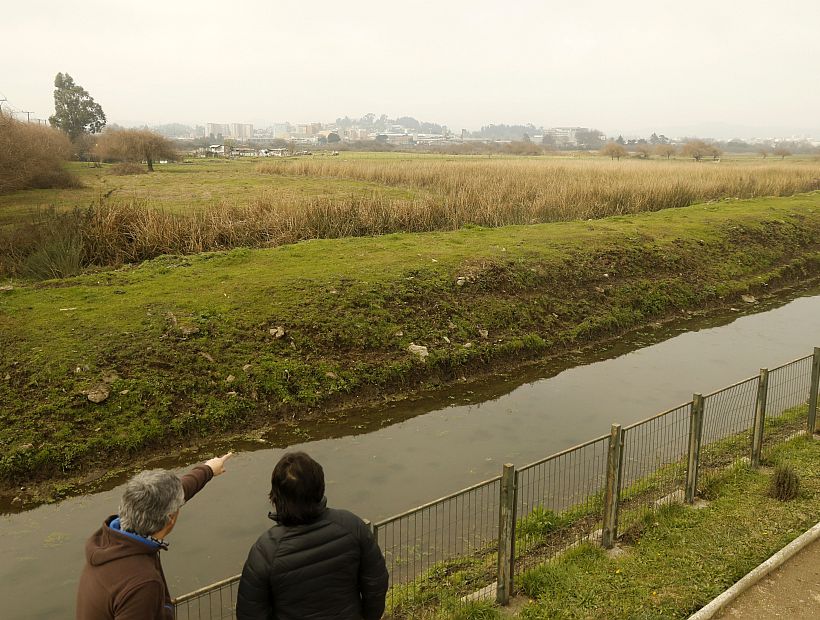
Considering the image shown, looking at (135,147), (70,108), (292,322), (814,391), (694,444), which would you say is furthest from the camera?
(70,108)

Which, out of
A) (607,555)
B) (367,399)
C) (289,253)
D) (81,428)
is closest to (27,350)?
(81,428)

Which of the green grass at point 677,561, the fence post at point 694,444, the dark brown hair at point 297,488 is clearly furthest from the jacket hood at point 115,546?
the fence post at point 694,444

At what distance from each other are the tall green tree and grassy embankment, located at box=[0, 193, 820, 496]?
199 ft

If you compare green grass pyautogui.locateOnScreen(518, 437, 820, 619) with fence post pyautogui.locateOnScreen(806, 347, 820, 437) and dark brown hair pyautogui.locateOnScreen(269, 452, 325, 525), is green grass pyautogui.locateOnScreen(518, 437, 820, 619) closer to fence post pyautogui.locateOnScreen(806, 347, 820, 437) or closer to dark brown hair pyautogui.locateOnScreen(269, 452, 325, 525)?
fence post pyautogui.locateOnScreen(806, 347, 820, 437)

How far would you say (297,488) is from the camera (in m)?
3.25

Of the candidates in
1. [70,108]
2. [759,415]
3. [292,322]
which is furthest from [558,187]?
[70,108]

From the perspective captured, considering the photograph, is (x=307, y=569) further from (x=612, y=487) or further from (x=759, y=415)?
(x=759, y=415)

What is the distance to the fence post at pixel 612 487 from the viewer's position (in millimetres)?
6266

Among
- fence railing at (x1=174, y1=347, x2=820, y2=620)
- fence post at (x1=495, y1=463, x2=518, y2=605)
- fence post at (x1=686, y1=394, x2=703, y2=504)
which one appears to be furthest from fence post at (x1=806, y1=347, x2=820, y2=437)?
fence post at (x1=495, y1=463, x2=518, y2=605)

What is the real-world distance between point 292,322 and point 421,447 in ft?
12.5

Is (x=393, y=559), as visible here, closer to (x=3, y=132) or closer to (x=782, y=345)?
(x=782, y=345)

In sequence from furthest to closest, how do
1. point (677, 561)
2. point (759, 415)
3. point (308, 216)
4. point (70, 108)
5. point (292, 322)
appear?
point (70, 108) → point (308, 216) → point (292, 322) → point (759, 415) → point (677, 561)

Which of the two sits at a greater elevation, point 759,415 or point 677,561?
point 759,415

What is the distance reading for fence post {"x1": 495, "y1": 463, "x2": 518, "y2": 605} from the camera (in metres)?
5.44
